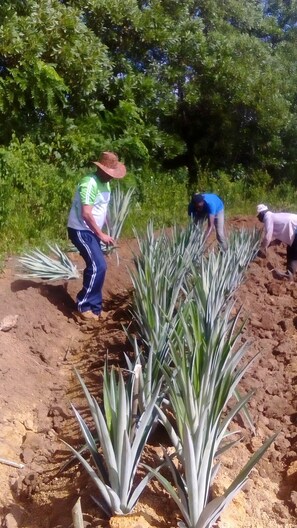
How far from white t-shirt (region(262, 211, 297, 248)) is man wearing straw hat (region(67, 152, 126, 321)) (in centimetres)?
241

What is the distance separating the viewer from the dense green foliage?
386 inches

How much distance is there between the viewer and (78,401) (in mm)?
4574

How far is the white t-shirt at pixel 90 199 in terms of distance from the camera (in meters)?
5.68

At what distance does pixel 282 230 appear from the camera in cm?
796

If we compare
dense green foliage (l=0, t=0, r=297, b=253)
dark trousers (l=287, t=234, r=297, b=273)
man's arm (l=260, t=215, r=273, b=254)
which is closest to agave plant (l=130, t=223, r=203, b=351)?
man's arm (l=260, t=215, r=273, b=254)

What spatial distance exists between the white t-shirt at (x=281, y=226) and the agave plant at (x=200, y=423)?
4.17 meters

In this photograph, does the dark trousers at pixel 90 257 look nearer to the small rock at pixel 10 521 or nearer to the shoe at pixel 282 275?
the shoe at pixel 282 275

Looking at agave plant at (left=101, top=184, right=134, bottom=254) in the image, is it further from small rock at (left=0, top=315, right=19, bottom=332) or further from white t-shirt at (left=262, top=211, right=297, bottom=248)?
small rock at (left=0, top=315, right=19, bottom=332)

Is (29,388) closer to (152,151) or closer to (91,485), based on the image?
(91,485)

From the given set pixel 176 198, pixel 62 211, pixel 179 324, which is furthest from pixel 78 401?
pixel 176 198

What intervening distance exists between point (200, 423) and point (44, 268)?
3.64 meters

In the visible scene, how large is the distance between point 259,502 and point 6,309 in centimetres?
309

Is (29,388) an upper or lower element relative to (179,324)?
lower

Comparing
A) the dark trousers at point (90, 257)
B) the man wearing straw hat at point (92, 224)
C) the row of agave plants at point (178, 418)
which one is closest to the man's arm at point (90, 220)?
the man wearing straw hat at point (92, 224)
